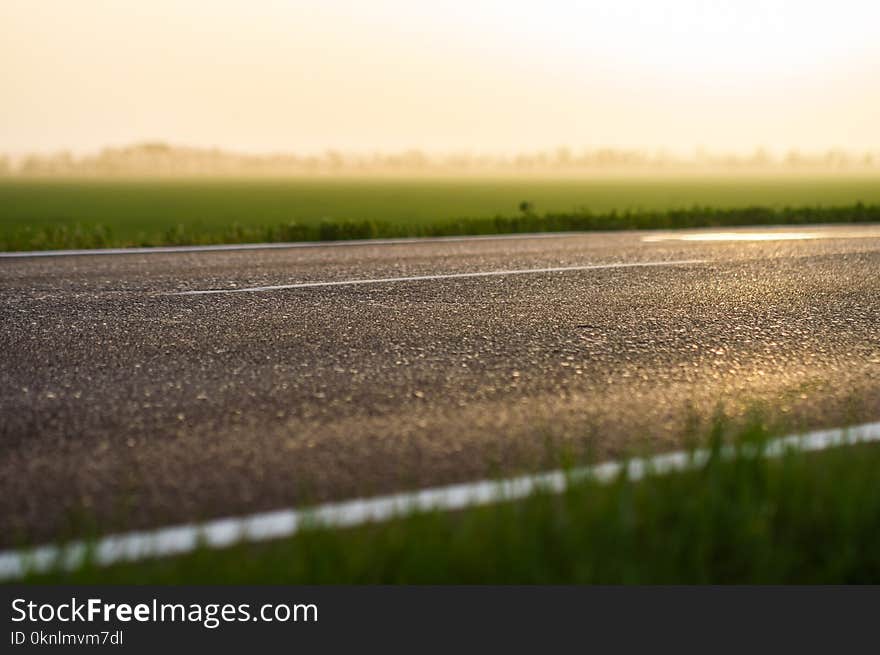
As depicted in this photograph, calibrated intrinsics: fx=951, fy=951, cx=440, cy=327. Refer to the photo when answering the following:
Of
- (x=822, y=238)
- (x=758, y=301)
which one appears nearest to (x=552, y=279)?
(x=758, y=301)

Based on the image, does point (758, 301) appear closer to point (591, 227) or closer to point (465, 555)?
point (465, 555)

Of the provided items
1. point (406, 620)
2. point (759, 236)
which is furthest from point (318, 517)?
point (759, 236)

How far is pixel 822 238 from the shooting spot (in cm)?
1177

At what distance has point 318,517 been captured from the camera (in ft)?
10.00

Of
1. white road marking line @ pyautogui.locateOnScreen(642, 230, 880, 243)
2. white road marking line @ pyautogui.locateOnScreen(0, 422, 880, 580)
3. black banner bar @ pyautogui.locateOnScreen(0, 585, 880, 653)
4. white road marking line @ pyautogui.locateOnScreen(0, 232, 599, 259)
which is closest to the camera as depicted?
black banner bar @ pyautogui.locateOnScreen(0, 585, 880, 653)

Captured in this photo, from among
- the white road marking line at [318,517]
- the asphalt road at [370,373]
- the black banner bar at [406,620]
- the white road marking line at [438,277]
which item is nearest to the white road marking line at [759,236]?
the white road marking line at [438,277]

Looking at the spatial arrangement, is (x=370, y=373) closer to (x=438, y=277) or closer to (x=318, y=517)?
(x=318, y=517)

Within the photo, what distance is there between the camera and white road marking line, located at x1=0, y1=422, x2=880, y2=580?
285 cm

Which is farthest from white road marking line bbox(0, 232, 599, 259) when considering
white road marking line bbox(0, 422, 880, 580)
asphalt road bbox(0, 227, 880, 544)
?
white road marking line bbox(0, 422, 880, 580)

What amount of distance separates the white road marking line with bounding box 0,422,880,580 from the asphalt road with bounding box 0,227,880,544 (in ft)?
0.45

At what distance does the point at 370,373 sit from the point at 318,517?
197cm

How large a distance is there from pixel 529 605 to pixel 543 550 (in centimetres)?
21

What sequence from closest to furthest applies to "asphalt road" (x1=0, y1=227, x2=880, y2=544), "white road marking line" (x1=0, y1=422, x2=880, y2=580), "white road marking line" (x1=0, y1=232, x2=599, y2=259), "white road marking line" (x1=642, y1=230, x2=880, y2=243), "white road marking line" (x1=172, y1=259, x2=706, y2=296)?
"white road marking line" (x1=0, y1=422, x2=880, y2=580)
"asphalt road" (x1=0, y1=227, x2=880, y2=544)
"white road marking line" (x1=172, y1=259, x2=706, y2=296)
"white road marking line" (x1=0, y1=232, x2=599, y2=259)
"white road marking line" (x1=642, y1=230, x2=880, y2=243)

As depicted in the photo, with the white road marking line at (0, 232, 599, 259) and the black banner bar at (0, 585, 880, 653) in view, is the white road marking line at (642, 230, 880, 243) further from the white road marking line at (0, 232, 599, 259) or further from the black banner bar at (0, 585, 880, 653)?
the black banner bar at (0, 585, 880, 653)
